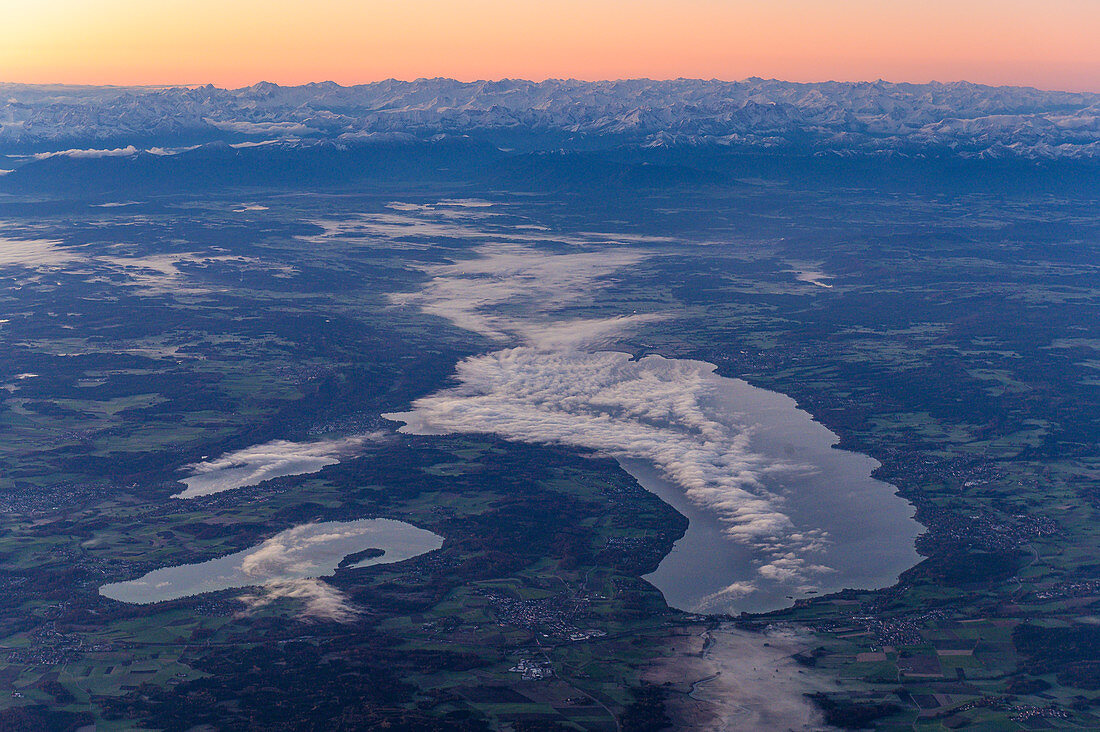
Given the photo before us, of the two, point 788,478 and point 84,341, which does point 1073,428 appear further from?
point 84,341

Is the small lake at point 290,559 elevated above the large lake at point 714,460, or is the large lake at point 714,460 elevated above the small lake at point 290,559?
Answer: the large lake at point 714,460

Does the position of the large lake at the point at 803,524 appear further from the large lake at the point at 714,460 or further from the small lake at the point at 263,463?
the small lake at the point at 263,463

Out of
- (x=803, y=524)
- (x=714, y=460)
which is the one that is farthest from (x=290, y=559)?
(x=714, y=460)

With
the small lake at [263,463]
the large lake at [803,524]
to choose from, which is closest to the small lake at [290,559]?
the small lake at [263,463]

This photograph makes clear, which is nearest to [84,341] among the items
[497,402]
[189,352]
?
[189,352]

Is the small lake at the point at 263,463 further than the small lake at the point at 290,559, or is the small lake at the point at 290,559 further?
the small lake at the point at 263,463

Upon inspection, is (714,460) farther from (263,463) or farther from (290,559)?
(263,463)

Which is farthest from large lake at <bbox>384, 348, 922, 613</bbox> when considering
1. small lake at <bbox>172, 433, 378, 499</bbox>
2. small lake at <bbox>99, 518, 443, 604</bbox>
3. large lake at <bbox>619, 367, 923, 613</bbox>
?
small lake at <bbox>99, 518, 443, 604</bbox>

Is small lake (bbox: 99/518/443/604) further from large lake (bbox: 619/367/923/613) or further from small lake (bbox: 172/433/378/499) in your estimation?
large lake (bbox: 619/367/923/613)
